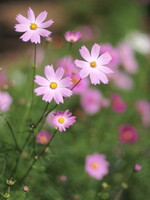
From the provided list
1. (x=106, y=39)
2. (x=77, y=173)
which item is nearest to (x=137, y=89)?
(x=106, y=39)

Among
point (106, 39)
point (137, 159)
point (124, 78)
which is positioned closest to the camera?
point (137, 159)

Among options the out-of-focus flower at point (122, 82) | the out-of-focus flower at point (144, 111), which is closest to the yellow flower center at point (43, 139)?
the out-of-focus flower at point (144, 111)

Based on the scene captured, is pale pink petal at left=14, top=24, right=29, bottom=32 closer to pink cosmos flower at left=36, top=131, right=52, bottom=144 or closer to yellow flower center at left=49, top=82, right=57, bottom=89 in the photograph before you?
yellow flower center at left=49, top=82, right=57, bottom=89

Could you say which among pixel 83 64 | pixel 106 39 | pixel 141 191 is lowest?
pixel 141 191

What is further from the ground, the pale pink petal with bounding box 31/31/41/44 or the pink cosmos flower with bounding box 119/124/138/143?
the pale pink petal with bounding box 31/31/41/44

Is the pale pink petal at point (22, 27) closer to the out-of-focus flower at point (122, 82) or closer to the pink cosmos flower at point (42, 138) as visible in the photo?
the pink cosmos flower at point (42, 138)

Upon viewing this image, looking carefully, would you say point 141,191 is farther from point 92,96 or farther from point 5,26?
point 5,26

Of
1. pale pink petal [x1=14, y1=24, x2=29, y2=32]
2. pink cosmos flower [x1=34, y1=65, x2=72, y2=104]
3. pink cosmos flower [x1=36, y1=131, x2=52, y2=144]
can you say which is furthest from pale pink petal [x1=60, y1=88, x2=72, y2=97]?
pink cosmos flower [x1=36, y1=131, x2=52, y2=144]
